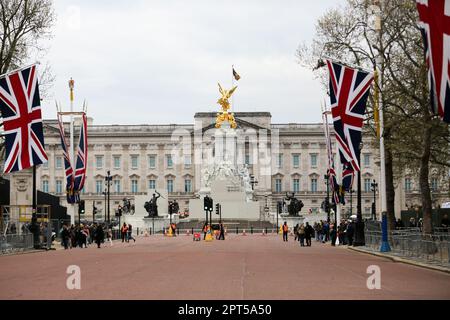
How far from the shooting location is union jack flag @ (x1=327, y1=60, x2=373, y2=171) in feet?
110

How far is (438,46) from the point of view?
17.0m

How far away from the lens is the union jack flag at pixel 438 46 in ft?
54.9

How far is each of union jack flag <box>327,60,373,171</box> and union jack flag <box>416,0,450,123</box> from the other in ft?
52.4

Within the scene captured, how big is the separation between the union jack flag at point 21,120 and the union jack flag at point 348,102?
12.7 metres

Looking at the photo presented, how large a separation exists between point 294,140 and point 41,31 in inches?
4290

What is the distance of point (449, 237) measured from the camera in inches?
1112

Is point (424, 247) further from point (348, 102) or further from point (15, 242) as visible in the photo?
point (15, 242)

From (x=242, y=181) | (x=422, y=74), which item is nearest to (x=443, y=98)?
(x=422, y=74)

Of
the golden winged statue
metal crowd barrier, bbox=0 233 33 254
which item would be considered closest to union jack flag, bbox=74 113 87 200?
metal crowd barrier, bbox=0 233 33 254

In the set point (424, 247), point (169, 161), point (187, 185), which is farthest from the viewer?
point (187, 185)

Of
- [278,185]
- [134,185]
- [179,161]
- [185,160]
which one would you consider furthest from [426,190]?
[134,185]

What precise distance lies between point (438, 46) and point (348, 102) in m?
16.7

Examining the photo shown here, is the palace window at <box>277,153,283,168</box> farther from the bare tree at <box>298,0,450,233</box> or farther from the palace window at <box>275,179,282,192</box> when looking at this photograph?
the bare tree at <box>298,0,450,233</box>
